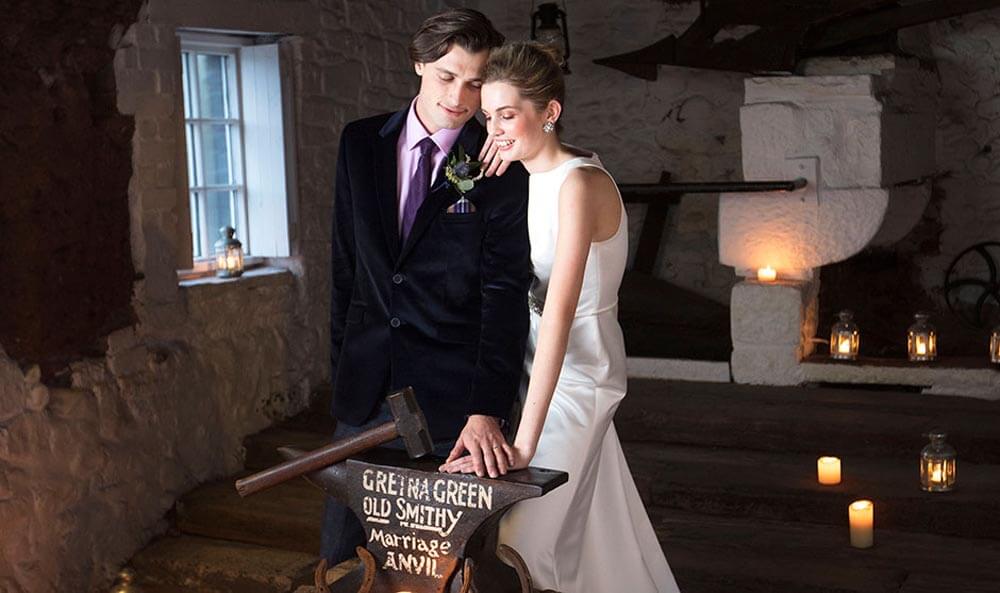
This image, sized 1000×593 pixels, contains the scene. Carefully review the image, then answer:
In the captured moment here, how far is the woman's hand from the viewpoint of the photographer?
2.39 m

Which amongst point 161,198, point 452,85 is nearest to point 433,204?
point 452,85

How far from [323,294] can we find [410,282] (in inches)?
140

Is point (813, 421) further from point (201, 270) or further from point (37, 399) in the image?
point (37, 399)

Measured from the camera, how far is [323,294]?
6.34 m

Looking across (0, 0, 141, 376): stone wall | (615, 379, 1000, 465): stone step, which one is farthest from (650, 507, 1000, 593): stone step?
(0, 0, 141, 376): stone wall

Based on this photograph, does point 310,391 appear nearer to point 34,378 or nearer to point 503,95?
point 34,378

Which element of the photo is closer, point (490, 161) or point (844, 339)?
point (490, 161)

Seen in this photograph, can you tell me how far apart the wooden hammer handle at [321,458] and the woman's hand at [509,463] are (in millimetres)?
120

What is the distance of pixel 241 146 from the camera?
19.4 ft

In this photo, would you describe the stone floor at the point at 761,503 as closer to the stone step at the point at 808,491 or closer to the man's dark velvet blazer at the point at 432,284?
the stone step at the point at 808,491

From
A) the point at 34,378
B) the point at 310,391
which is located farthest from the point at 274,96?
the point at 34,378

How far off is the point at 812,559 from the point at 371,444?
94.0 inches

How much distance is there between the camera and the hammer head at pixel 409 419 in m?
2.37

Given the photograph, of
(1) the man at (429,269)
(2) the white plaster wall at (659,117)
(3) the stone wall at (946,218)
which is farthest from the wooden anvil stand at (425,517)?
(2) the white plaster wall at (659,117)
